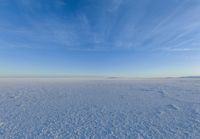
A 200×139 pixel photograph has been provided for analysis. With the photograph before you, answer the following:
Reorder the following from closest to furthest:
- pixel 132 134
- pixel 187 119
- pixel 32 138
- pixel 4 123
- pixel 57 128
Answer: pixel 32 138, pixel 132 134, pixel 57 128, pixel 4 123, pixel 187 119

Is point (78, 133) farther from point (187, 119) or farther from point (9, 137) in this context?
point (187, 119)

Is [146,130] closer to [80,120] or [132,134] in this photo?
[132,134]

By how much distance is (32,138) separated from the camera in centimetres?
380

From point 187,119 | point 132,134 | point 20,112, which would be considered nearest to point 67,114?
point 20,112

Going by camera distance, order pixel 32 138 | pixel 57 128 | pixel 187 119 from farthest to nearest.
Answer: pixel 187 119 → pixel 57 128 → pixel 32 138

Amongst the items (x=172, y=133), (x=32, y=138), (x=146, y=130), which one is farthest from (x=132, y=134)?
(x=32, y=138)

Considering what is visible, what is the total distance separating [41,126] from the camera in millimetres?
4570

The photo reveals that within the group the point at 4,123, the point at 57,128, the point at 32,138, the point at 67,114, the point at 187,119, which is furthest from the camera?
the point at 67,114

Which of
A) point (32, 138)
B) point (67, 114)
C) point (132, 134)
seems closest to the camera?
point (32, 138)

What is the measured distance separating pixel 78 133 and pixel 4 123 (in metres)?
3.05

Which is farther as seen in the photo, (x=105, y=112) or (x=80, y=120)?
(x=105, y=112)

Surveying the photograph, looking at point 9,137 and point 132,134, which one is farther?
point 132,134

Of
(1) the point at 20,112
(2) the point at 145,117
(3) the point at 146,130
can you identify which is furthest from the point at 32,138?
(2) the point at 145,117

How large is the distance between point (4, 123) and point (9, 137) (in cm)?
128
